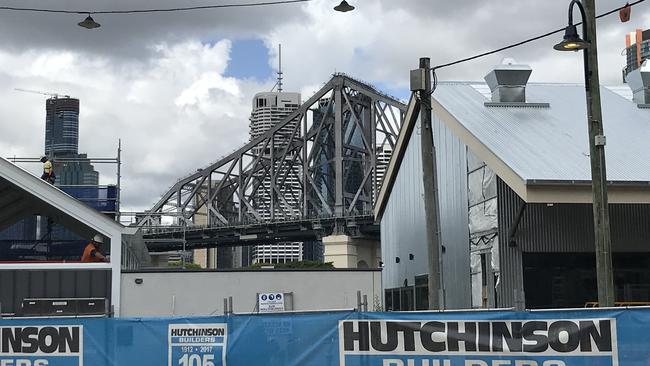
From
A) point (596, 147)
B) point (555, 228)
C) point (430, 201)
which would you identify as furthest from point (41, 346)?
point (555, 228)

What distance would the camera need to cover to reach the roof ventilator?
2395 cm

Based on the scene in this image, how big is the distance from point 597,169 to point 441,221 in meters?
11.3

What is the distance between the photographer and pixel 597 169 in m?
13.0

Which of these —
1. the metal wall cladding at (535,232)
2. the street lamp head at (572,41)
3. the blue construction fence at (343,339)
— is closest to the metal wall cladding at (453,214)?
the metal wall cladding at (535,232)

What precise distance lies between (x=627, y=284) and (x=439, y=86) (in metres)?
8.05

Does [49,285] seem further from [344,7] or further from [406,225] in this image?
[406,225]

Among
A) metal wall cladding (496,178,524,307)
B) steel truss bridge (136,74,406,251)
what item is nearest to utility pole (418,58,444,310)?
metal wall cladding (496,178,524,307)

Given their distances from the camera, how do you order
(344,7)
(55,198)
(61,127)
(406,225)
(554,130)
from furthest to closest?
(61,127)
(406,225)
(554,130)
(55,198)
(344,7)

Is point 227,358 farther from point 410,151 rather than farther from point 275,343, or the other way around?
point 410,151

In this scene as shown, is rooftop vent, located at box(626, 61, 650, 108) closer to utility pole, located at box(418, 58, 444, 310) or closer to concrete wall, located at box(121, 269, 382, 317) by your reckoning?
concrete wall, located at box(121, 269, 382, 317)

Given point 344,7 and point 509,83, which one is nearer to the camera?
point 344,7

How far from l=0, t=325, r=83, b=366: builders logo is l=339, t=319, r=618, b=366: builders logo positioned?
4.04 metres

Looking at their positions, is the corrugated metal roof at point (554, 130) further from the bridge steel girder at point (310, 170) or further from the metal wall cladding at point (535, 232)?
the bridge steel girder at point (310, 170)

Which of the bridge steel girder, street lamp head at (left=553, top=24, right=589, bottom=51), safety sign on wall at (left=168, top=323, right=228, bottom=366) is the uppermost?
the bridge steel girder
